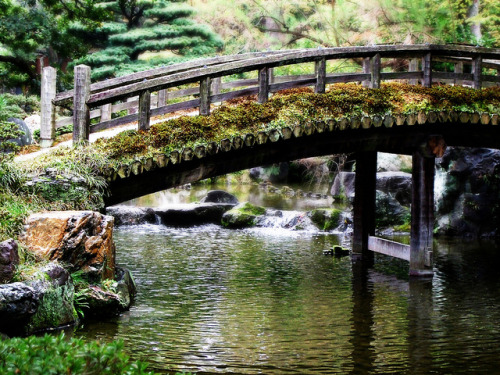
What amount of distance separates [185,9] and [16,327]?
2479 centimetres

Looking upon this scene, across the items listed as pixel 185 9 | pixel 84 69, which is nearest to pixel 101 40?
pixel 185 9

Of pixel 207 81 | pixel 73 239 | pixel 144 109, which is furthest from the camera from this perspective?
pixel 207 81

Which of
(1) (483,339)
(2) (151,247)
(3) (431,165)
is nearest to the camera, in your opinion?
(1) (483,339)

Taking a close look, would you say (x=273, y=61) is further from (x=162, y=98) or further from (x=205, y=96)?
(x=162, y=98)

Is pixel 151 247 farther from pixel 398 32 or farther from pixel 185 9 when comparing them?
pixel 185 9

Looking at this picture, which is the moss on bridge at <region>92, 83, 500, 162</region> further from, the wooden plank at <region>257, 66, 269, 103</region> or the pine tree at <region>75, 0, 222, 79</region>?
the pine tree at <region>75, 0, 222, 79</region>

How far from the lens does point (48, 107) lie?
11.7m

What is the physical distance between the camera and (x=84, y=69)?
36.6 ft

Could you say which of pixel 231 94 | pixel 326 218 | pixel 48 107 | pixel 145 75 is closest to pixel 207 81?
pixel 231 94

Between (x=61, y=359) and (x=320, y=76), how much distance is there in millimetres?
9243

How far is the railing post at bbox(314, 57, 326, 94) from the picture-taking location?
12.6m

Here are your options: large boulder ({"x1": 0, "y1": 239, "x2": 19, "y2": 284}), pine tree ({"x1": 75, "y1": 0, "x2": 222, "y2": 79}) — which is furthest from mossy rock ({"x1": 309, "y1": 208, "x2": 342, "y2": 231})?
large boulder ({"x1": 0, "y1": 239, "x2": 19, "y2": 284})

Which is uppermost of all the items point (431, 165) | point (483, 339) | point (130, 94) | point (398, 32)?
point (398, 32)

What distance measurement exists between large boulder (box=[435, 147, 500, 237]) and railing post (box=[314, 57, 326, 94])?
10.0 m
